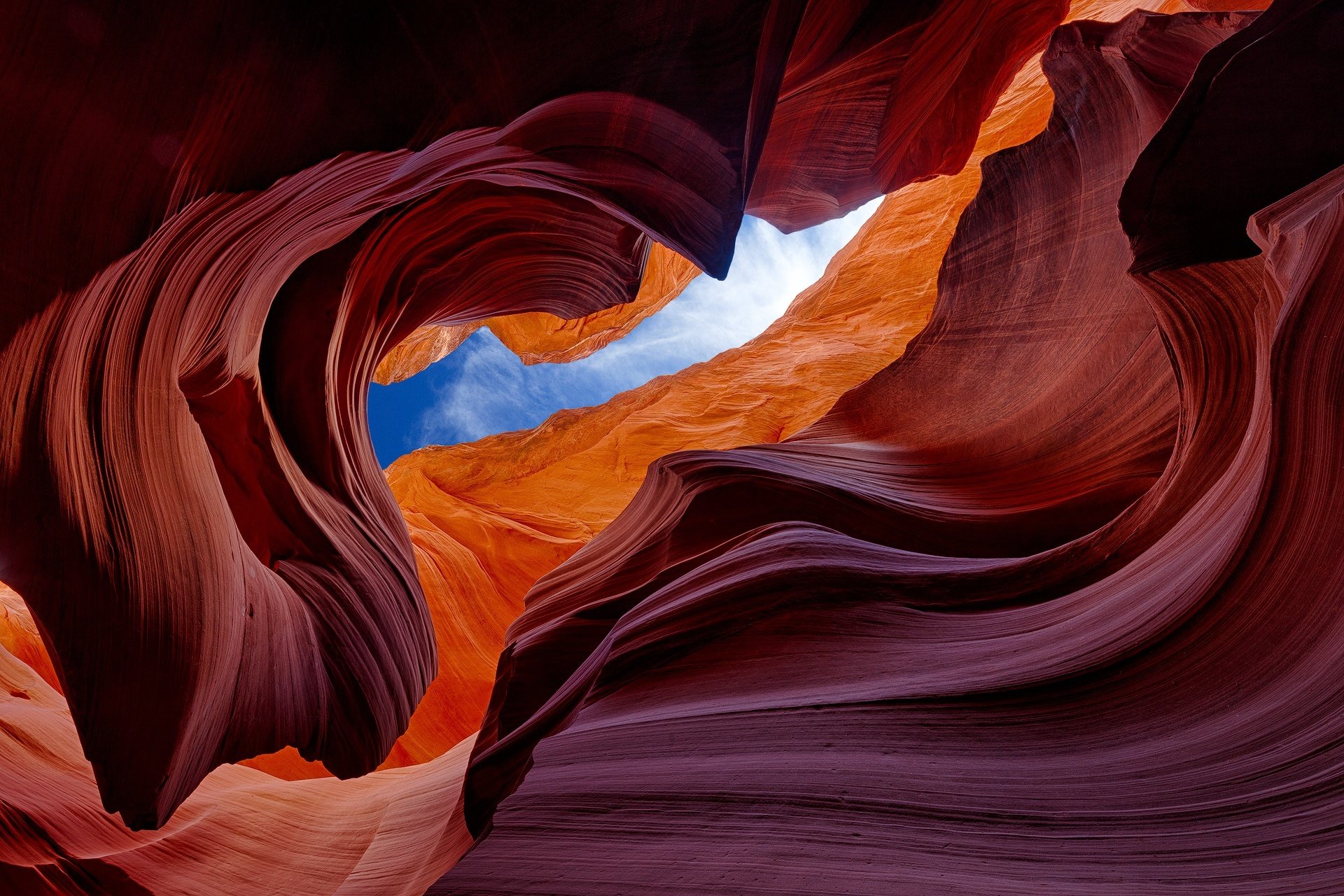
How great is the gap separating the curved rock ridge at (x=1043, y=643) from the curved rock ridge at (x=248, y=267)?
130 centimetres

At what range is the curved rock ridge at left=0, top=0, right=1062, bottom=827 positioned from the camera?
6.88 ft

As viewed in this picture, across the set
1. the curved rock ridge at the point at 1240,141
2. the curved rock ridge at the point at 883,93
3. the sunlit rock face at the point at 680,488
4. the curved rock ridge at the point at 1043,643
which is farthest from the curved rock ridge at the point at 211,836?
the curved rock ridge at the point at 883,93

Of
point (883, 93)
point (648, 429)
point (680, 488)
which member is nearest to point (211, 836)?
point (680, 488)

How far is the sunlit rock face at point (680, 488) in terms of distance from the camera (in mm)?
1646

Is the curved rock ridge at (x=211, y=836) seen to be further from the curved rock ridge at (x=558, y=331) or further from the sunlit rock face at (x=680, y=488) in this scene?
the curved rock ridge at (x=558, y=331)

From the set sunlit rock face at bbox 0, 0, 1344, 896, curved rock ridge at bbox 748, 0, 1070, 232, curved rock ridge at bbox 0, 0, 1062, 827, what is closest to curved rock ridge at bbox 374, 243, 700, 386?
curved rock ridge at bbox 748, 0, 1070, 232

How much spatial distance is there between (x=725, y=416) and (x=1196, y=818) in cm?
1062

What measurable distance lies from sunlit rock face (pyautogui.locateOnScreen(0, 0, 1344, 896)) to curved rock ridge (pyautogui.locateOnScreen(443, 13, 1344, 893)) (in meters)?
0.01

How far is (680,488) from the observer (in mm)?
4602

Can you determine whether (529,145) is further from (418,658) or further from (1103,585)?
(418,658)

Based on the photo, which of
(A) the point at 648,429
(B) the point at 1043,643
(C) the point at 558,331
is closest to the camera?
(B) the point at 1043,643

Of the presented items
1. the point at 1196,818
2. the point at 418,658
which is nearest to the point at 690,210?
the point at 1196,818

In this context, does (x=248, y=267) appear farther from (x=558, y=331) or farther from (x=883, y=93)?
(x=558, y=331)

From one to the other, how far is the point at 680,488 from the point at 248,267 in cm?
266
